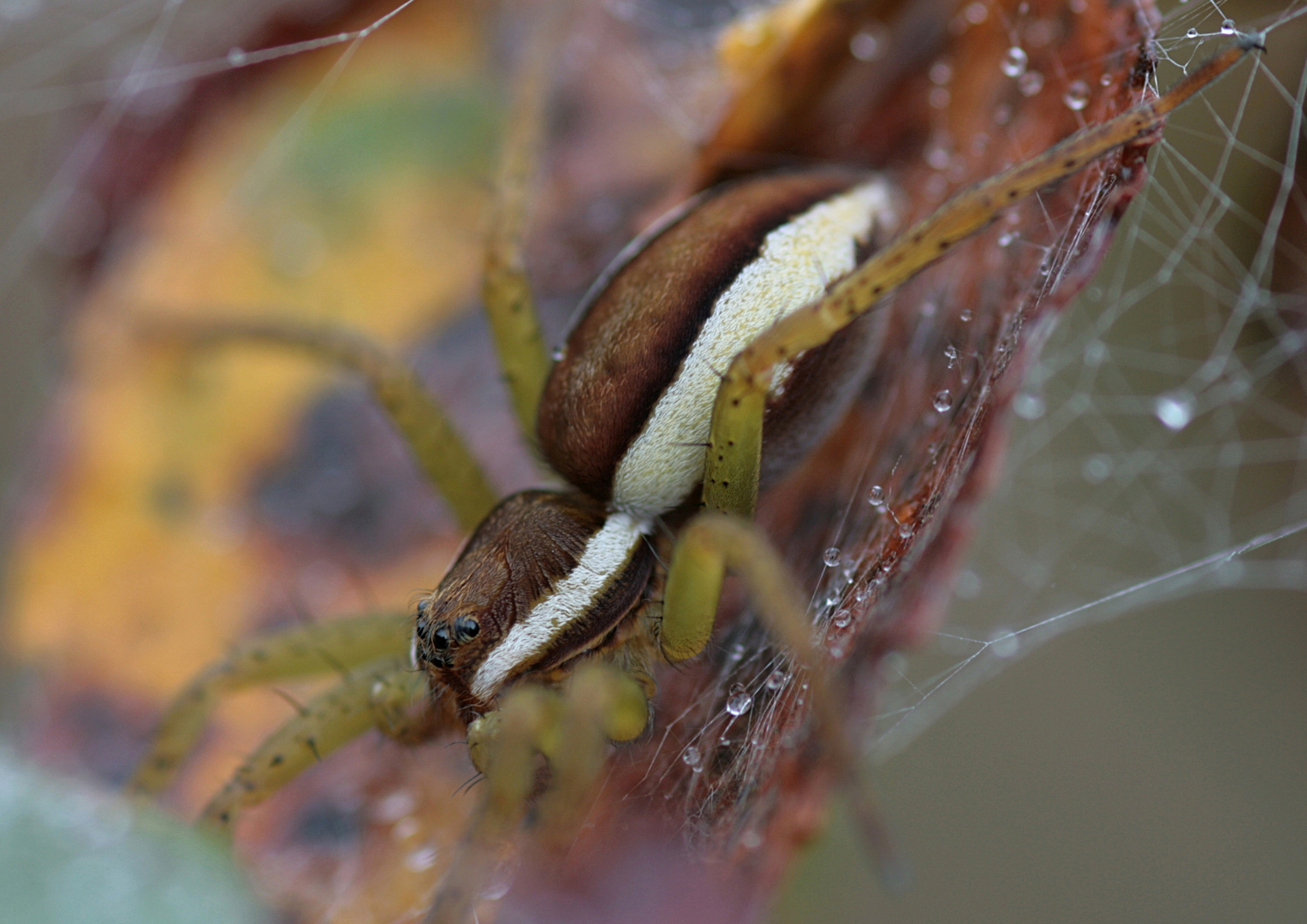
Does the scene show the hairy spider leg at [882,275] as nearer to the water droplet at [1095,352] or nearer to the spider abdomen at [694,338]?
the spider abdomen at [694,338]

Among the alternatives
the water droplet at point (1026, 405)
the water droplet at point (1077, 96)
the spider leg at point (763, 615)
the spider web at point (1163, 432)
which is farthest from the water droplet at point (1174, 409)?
the spider leg at point (763, 615)

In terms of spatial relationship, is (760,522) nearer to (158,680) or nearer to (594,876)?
(594,876)

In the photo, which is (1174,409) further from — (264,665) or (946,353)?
(264,665)

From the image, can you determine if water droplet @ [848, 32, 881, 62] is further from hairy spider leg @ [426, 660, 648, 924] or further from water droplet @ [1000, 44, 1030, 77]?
hairy spider leg @ [426, 660, 648, 924]

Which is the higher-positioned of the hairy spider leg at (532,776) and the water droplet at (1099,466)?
the hairy spider leg at (532,776)

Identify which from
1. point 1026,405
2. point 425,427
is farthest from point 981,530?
point 425,427

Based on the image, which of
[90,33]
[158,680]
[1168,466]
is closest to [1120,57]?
[1168,466]
